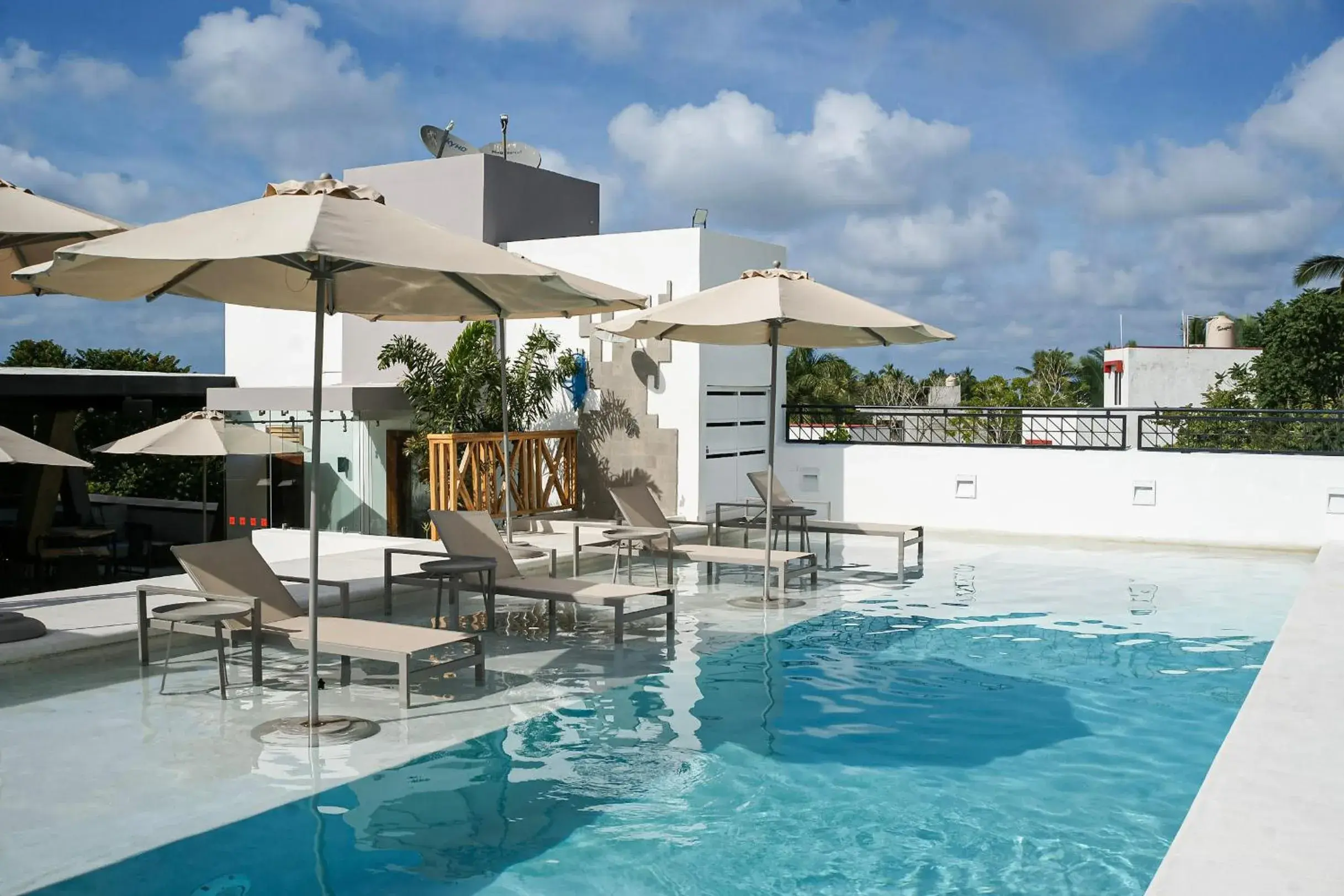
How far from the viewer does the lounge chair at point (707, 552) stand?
35.4 ft

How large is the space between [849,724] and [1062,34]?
73.2 feet

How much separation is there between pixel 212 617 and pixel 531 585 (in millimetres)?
2456

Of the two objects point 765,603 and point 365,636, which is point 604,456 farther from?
point 365,636

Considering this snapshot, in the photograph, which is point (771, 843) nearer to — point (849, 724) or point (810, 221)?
point (849, 724)

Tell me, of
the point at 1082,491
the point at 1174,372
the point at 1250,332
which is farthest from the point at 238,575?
the point at 1250,332

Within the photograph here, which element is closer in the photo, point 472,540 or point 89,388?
point 472,540

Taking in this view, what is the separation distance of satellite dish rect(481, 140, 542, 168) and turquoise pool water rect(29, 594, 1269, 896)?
12.8m

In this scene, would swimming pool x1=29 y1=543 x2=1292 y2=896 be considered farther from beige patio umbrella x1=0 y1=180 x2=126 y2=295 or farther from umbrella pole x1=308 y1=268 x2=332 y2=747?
beige patio umbrella x1=0 y1=180 x2=126 y2=295

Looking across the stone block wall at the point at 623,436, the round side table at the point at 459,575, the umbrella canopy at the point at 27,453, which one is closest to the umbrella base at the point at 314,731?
the round side table at the point at 459,575

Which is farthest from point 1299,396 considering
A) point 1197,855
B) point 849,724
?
point 1197,855

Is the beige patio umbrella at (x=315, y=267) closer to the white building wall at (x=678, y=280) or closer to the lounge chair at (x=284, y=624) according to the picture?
the lounge chair at (x=284, y=624)

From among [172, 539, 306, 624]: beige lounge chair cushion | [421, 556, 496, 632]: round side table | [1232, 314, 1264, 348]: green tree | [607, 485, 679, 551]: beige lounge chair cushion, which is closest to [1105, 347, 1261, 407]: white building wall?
[1232, 314, 1264, 348]: green tree

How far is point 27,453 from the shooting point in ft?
28.0

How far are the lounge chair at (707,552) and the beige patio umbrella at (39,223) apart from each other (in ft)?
18.1
